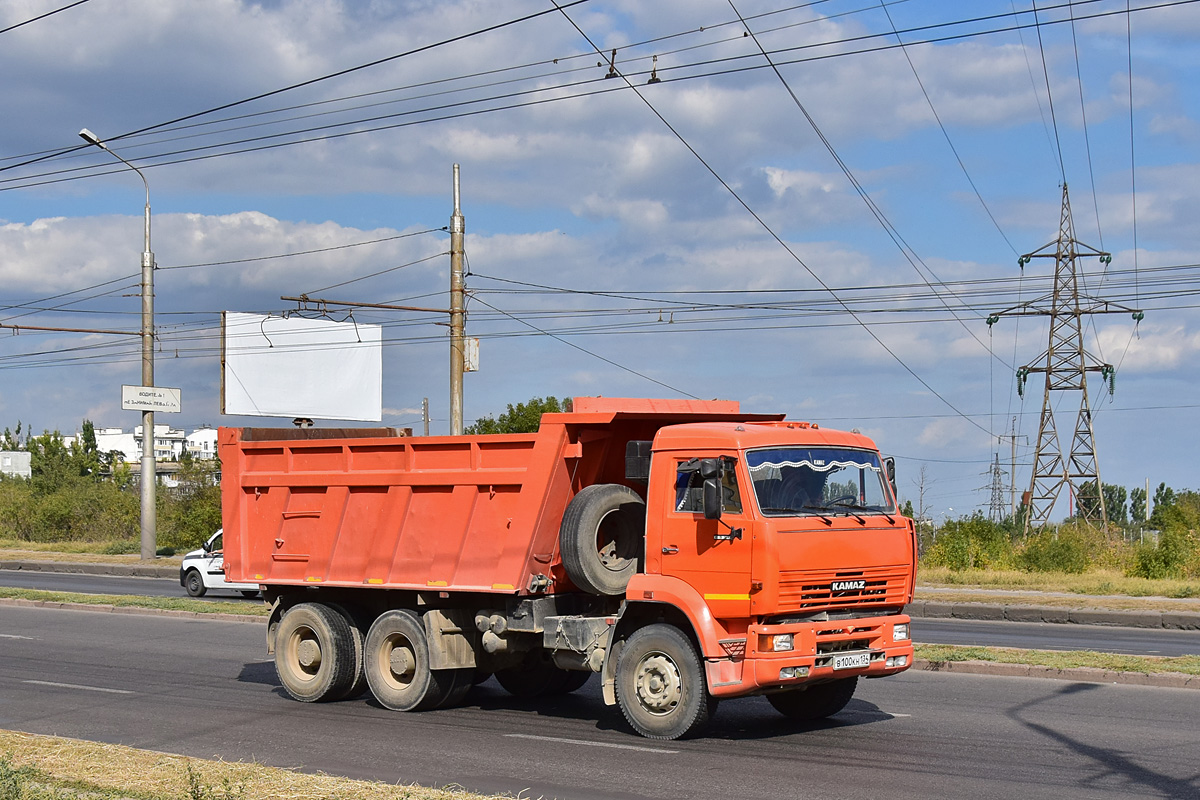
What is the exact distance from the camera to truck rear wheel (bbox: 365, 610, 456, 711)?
37.4 feet

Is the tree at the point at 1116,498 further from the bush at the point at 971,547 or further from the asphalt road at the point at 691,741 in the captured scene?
the asphalt road at the point at 691,741

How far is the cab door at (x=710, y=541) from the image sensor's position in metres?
9.37

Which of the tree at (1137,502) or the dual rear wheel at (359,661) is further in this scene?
the tree at (1137,502)

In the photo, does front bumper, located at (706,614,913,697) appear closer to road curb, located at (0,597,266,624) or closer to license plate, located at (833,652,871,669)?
license plate, located at (833,652,871,669)

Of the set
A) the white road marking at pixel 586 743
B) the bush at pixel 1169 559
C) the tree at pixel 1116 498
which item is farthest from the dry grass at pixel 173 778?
the tree at pixel 1116 498

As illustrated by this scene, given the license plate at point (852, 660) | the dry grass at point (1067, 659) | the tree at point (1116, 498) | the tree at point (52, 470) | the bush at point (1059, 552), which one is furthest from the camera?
the tree at point (1116, 498)

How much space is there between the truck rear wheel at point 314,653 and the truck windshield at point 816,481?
5.05 metres

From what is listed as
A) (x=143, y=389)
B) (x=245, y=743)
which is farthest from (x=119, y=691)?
(x=143, y=389)

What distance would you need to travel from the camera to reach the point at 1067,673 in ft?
42.8

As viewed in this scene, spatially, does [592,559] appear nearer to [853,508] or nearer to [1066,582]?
[853,508]

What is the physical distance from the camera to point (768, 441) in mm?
9852

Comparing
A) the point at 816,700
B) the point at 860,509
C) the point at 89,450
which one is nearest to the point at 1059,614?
the point at 816,700

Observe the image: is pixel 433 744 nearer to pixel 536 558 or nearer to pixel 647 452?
pixel 536 558

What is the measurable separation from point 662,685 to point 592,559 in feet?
Result: 4.11
